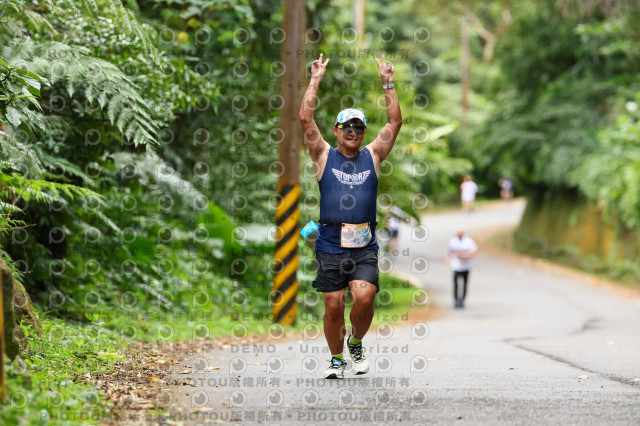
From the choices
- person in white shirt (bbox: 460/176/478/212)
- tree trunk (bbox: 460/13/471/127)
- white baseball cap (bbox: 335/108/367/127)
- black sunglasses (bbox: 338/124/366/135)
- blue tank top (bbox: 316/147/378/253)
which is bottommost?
blue tank top (bbox: 316/147/378/253)

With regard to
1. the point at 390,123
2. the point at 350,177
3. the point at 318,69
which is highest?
the point at 318,69

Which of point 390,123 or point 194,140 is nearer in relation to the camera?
point 390,123

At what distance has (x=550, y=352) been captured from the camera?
9836 millimetres

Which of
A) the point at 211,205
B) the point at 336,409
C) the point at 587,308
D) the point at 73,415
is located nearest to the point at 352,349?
the point at 336,409

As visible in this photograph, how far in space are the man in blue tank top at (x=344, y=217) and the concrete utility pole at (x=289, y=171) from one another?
5963mm

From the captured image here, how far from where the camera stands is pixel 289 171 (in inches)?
511

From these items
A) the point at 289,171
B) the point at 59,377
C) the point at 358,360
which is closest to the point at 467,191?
the point at 289,171

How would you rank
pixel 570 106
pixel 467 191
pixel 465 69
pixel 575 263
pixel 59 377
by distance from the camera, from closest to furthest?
pixel 59 377
pixel 570 106
pixel 575 263
pixel 467 191
pixel 465 69

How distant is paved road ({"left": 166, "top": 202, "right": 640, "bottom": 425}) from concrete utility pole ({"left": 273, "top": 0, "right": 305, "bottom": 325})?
71 cm

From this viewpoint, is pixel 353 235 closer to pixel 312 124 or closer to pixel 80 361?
pixel 312 124

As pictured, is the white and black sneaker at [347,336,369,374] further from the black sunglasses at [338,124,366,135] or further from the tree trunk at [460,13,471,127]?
the tree trunk at [460,13,471,127]

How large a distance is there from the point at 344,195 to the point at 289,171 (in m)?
6.34

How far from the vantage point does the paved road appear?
5305mm

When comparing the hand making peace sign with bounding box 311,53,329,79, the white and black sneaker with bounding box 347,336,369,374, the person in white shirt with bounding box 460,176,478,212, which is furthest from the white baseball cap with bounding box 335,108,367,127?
the person in white shirt with bounding box 460,176,478,212
